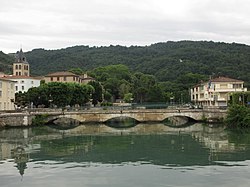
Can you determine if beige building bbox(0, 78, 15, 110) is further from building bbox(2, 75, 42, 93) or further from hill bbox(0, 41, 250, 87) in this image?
hill bbox(0, 41, 250, 87)

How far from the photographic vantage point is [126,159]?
3288 centimetres

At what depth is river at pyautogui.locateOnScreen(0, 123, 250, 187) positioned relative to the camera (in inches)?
982

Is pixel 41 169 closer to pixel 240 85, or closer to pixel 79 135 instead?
pixel 79 135

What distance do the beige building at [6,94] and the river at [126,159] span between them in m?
14.4

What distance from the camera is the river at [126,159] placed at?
81.9 ft

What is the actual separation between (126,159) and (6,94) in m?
41.0

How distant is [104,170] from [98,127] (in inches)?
1333

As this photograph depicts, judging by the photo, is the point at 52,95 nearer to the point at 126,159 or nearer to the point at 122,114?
the point at 122,114

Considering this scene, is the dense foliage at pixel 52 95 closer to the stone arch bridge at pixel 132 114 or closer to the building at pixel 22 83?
the stone arch bridge at pixel 132 114

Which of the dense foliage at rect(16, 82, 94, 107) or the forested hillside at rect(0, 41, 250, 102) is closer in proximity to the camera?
the dense foliage at rect(16, 82, 94, 107)

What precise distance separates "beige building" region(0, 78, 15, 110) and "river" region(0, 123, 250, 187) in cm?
1444

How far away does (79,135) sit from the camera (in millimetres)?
52781

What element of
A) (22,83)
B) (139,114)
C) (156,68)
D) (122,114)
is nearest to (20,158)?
(122,114)

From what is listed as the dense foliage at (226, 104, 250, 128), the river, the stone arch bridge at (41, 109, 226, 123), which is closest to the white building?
the stone arch bridge at (41, 109, 226, 123)
